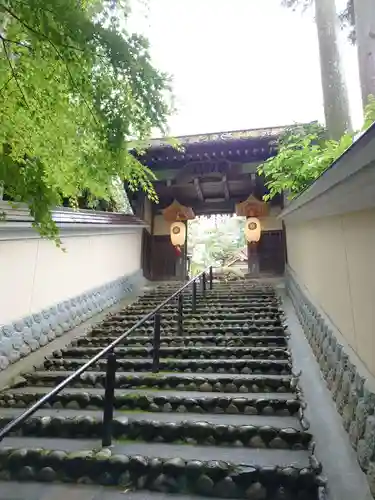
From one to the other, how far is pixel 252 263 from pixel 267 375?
7481mm

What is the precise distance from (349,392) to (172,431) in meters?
1.37

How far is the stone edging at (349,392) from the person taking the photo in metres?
2.07

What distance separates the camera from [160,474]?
2357 millimetres

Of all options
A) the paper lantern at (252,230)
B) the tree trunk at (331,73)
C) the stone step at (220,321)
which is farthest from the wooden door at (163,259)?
the tree trunk at (331,73)

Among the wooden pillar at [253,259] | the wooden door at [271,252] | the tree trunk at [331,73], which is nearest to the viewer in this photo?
the tree trunk at [331,73]

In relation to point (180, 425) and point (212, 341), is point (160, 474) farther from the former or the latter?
point (212, 341)

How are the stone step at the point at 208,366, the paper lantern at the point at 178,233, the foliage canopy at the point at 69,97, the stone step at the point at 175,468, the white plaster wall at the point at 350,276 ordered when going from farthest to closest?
the paper lantern at the point at 178,233 < the stone step at the point at 208,366 < the white plaster wall at the point at 350,276 < the stone step at the point at 175,468 < the foliage canopy at the point at 69,97


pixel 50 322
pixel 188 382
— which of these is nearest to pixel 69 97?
pixel 188 382

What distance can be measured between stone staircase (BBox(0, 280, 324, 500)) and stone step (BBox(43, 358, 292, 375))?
12 mm

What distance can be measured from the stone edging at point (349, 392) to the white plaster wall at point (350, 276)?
0.15 meters

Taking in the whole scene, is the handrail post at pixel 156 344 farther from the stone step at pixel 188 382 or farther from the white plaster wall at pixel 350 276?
the white plaster wall at pixel 350 276

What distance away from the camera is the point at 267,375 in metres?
3.78

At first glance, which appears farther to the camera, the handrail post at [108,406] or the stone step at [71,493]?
the handrail post at [108,406]

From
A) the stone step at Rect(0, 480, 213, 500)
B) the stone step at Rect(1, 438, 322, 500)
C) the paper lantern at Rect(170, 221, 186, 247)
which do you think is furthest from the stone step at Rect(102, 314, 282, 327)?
the paper lantern at Rect(170, 221, 186, 247)
